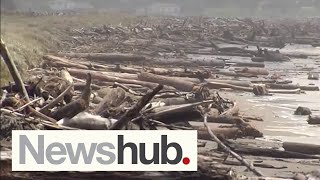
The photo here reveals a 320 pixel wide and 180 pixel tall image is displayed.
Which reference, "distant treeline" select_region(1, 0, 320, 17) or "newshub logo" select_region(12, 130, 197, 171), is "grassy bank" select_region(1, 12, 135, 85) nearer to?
"distant treeline" select_region(1, 0, 320, 17)

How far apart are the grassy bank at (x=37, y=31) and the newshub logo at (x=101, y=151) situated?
2.37 feet

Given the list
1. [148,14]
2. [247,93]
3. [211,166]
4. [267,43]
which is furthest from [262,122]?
[267,43]

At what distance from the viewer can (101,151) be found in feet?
14.4

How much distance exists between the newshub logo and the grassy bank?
72cm

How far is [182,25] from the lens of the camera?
20.2 ft

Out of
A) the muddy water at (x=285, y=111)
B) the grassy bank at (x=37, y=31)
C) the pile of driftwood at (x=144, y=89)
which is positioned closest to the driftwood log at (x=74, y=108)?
the pile of driftwood at (x=144, y=89)

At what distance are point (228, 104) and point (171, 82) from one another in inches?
29.9

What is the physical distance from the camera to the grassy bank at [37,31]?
4676 millimetres

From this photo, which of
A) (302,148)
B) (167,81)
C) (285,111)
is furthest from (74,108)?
(285,111)

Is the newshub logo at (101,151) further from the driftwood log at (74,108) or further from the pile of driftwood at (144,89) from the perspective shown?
the driftwood log at (74,108)

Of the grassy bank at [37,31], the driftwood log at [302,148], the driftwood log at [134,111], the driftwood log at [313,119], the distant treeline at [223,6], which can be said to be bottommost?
the driftwood log at [302,148]

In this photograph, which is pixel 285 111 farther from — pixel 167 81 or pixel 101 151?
pixel 101 151

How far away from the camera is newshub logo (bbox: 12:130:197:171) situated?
14.2ft

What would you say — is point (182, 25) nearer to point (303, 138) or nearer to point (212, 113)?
point (212, 113)
